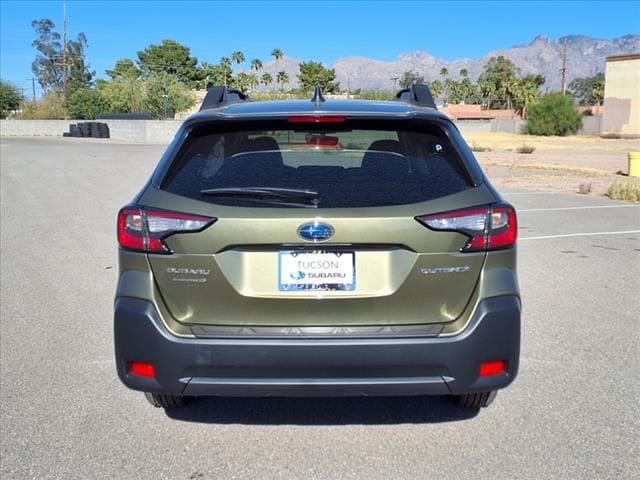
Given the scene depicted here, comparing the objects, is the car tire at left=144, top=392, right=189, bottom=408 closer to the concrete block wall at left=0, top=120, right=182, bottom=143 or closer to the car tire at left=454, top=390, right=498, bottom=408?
the car tire at left=454, top=390, right=498, bottom=408

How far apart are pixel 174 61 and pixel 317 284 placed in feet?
407

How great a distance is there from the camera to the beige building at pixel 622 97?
239 feet

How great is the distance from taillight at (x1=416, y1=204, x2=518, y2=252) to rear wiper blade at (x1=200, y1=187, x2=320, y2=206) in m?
0.51

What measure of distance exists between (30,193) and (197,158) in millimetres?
15309

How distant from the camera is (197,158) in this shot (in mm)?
3402

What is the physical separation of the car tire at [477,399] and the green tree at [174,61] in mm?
118618

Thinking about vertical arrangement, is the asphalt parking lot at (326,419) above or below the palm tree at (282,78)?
below

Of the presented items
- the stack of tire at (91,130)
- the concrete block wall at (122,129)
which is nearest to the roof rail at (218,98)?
the concrete block wall at (122,129)

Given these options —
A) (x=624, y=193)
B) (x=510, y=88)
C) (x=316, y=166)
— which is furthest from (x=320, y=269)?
(x=510, y=88)

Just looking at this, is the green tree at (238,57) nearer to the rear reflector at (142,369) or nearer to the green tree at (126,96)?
the green tree at (126,96)

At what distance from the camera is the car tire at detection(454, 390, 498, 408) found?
3.85m

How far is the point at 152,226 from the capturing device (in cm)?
322

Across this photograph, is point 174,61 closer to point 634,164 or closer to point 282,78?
point 282,78

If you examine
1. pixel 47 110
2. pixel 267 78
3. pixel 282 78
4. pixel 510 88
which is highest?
pixel 267 78
